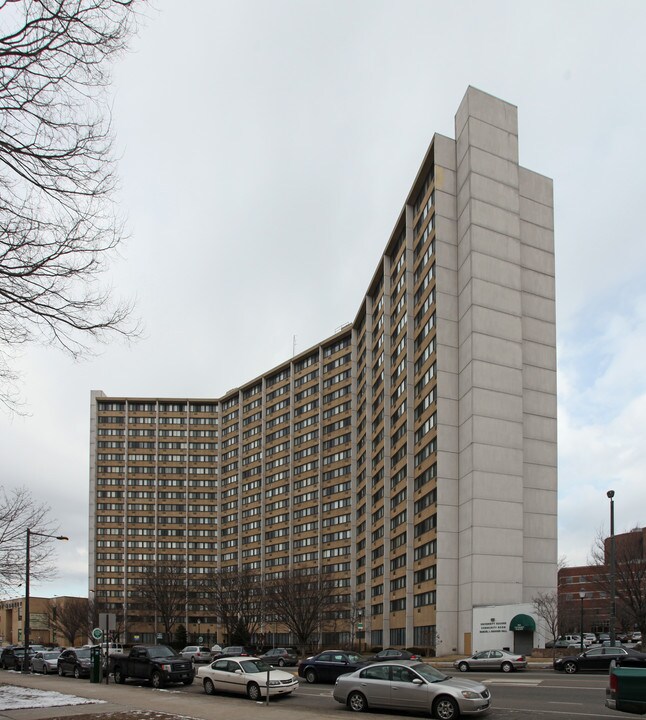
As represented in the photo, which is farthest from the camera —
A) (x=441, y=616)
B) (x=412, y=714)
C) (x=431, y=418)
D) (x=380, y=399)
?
(x=380, y=399)

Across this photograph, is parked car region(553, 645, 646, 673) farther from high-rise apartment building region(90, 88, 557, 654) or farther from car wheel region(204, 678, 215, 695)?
high-rise apartment building region(90, 88, 557, 654)

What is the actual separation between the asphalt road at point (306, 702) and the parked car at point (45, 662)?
10287mm

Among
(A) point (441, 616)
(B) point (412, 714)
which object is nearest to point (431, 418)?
(A) point (441, 616)

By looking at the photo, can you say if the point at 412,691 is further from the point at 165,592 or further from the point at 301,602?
the point at 165,592

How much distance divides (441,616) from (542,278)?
33.6 m

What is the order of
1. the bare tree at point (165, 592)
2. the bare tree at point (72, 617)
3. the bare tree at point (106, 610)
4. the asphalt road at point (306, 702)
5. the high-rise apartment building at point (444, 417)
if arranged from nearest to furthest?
the asphalt road at point (306, 702) < the high-rise apartment building at point (444, 417) < the bare tree at point (106, 610) < the bare tree at point (165, 592) < the bare tree at point (72, 617)

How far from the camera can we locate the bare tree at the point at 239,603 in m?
97.9

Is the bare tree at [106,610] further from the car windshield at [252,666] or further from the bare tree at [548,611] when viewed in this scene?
the car windshield at [252,666]

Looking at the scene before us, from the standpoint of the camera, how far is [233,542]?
13412cm

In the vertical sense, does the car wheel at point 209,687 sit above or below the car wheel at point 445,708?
below

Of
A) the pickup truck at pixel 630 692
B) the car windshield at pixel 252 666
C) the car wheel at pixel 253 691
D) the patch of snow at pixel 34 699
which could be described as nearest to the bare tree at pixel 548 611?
the car windshield at pixel 252 666

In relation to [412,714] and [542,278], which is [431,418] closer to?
[542,278]

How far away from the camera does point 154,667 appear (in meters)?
30.6

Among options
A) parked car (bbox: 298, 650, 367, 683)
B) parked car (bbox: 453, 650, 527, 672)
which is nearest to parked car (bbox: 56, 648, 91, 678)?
parked car (bbox: 298, 650, 367, 683)
